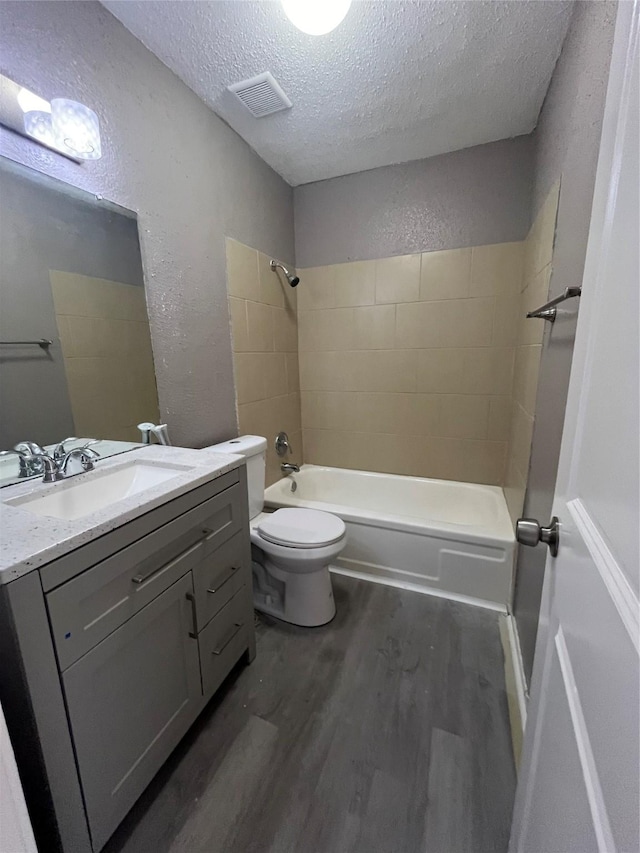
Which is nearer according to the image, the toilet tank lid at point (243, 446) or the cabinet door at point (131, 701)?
the cabinet door at point (131, 701)

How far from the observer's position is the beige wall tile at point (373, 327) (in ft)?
7.71

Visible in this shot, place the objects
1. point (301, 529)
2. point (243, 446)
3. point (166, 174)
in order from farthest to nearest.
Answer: point (243, 446), point (301, 529), point (166, 174)

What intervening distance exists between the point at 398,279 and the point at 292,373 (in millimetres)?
945

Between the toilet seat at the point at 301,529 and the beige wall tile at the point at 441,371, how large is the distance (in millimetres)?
1141

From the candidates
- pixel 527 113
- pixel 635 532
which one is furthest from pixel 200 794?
pixel 527 113

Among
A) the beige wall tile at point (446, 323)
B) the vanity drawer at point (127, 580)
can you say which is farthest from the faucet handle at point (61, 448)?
the beige wall tile at point (446, 323)

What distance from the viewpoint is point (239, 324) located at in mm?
1958

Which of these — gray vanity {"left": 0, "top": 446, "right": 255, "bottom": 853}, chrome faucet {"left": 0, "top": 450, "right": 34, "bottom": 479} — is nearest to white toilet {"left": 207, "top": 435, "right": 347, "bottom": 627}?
gray vanity {"left": 0, "top": 446, "right": 255, "bottom": 853}

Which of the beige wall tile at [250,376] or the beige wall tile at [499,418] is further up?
the beige wall tile at [250,376]

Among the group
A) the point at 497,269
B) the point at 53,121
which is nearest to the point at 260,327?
the point at 53,121

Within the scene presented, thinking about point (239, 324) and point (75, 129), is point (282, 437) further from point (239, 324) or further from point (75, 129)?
point (75, 129)

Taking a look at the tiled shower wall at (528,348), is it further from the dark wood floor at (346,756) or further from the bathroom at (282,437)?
the dark wood floor at (346,756)

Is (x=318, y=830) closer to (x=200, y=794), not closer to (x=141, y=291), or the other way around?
(x=200, y=794)

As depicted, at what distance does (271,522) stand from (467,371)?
152cm
